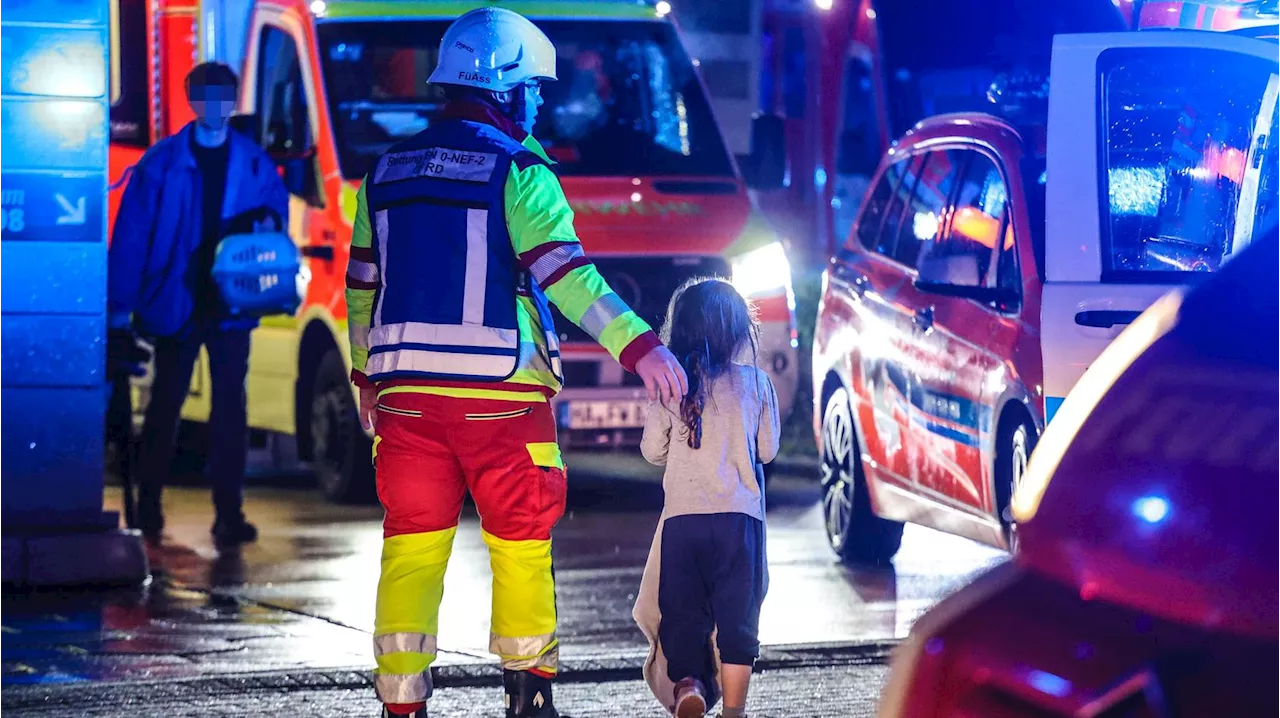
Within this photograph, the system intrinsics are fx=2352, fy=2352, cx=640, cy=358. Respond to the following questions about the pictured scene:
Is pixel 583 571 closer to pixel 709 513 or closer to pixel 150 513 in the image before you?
pixel 150 513

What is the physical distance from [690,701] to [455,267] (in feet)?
4.08

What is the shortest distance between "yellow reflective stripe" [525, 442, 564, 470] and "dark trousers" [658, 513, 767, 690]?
0.45 m

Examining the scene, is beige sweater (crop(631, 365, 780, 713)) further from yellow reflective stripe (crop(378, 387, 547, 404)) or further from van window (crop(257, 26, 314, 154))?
van window (crop(257, 26, 314, 154))

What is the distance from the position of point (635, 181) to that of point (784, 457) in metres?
3.67

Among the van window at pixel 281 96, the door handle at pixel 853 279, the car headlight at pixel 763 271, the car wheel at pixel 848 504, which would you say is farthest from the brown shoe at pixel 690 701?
the van window at pixel 281 96

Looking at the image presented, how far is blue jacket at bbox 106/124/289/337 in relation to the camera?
32.5 ft

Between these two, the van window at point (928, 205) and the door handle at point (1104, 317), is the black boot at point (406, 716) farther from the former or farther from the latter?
the van window at point (928, 205)

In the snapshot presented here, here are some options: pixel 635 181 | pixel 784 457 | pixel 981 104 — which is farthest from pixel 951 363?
pixel 981 104

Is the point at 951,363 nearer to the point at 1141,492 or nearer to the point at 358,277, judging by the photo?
the point at 358,277

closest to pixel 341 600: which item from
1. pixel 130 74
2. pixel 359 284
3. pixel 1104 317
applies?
pixel 359 284

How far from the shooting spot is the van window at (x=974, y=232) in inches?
315

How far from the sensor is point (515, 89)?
5953 mm

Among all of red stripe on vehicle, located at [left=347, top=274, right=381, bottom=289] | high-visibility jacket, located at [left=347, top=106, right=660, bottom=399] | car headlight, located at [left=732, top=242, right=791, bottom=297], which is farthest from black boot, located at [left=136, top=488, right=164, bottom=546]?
high-visibility jacket, located at [left=347, top=106, right=660, bottom=399]

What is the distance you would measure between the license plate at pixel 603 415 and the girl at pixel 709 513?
4968 millimetres
